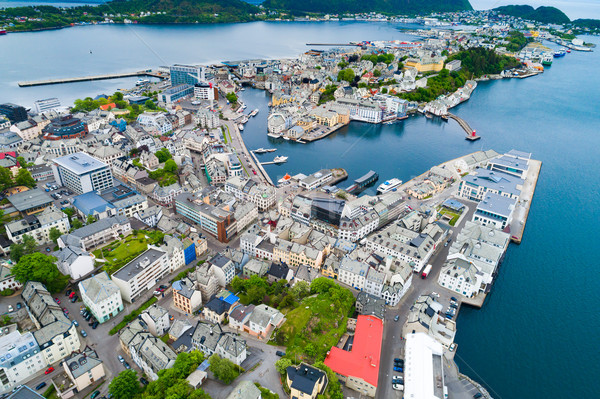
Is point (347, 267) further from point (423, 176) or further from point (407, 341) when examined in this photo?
point (423, 176)

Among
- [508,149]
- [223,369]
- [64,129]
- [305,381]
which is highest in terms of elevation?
[64,129]

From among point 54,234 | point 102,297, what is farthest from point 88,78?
point 102,297

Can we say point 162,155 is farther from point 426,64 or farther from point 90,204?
point 426,64

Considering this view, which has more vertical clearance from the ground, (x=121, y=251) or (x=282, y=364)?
(x=121, y=251)

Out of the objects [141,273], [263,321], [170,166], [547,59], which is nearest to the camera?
[263,321]

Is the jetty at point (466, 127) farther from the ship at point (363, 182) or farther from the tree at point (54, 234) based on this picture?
the tree at point (54, 234)

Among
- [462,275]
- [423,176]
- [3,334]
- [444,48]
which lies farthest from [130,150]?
[444,48]
